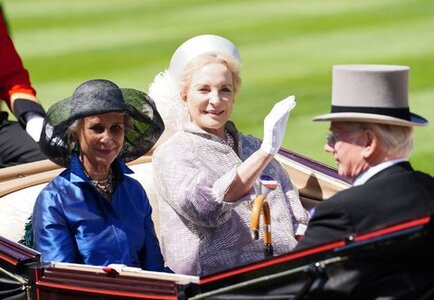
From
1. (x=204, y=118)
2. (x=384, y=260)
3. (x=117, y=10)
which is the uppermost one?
(x=117, y=10)

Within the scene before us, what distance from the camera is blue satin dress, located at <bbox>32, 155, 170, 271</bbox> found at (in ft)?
17.9

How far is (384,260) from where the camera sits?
14.7 feet

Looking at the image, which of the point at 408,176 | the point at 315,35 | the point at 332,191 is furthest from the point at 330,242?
the point at 315,35

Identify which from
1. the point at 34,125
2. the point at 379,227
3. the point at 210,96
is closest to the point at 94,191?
the point at 210,96

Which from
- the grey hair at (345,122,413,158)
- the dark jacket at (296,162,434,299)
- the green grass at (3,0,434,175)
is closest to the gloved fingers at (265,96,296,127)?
the grey hair at (345,122,413,158)

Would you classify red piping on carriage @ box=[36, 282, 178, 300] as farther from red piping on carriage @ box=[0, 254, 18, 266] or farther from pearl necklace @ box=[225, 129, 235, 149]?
pearl necklace @ box=[225, 129, 235, 149]

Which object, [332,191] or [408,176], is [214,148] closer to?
[332,191]

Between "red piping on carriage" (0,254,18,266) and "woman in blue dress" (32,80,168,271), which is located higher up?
"woman in blue dress" (32,80,168,271)

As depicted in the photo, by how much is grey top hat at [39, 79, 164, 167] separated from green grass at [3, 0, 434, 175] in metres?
3.91

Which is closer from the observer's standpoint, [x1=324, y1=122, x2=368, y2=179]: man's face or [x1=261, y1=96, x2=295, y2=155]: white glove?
[x1=324, y1=122, x2=368, y2=179]: man's face

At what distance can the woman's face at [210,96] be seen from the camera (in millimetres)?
5977

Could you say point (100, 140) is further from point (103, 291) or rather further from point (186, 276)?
point (186, 276)

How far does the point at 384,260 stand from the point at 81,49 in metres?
9.61

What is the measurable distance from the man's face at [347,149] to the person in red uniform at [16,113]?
3.03m
